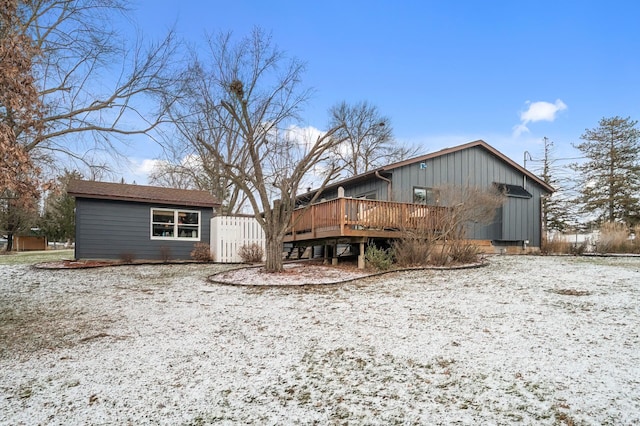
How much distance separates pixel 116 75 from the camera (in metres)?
14.0

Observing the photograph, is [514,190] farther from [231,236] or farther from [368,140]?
[368,140]

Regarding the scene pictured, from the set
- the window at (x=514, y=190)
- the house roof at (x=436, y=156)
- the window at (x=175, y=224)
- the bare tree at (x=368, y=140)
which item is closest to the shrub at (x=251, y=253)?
the window at (x=175, y=224)

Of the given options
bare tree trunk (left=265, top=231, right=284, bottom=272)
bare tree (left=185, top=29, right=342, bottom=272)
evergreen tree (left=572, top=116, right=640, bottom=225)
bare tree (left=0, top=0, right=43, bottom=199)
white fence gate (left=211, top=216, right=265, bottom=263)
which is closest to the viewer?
bare tree (left=0, top=0, right=43, bottom=199)

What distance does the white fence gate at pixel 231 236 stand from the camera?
1417cm

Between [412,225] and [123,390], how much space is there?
8430 mm

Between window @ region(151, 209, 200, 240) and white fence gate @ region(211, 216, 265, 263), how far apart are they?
6.56 feet

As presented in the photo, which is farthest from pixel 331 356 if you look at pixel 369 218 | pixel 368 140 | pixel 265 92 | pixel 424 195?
pixel 368 140

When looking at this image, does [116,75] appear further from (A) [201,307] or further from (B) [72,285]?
(A) [201,307]

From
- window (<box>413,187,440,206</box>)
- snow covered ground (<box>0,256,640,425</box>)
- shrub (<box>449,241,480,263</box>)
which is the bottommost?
snow covered ground (<box>0,256,640,425</box>)

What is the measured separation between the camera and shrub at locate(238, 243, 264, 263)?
537 inches

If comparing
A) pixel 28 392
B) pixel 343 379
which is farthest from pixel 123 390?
pixel 343 379

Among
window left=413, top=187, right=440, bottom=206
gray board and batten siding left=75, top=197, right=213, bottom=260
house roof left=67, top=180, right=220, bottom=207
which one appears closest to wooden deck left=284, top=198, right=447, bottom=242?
window left=413, top=187, right=440, bottom=206

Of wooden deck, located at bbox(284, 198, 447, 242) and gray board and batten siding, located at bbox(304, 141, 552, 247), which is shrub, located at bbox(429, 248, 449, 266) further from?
gray board and batten siding, located at bbox(304, 141, 552, 247)

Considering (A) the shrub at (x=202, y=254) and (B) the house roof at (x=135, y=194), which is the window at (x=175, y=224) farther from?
(A) the shrub at (x=202, y=254)
